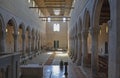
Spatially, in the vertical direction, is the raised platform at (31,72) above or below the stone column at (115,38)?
below

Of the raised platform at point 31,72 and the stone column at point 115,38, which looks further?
the raised platform at point 31,72

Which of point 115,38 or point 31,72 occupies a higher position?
point 115,38

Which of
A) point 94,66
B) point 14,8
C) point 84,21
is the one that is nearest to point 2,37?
point 14,8

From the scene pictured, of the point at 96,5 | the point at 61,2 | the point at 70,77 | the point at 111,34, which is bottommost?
the point at 70,77

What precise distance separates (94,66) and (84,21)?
5.03m

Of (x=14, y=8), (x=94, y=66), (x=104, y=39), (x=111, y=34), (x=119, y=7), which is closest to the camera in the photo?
(x=119, y=7)

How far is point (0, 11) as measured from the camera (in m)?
16.7

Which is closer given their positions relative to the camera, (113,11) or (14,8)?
(113,11)

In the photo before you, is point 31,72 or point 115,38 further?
point 31,72

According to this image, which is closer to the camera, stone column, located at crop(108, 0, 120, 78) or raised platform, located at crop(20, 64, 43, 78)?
stone column, located at crop(108, 0, 120, 78)

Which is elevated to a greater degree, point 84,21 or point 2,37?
point 84,21

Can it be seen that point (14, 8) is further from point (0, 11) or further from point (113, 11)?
point (113, 11)

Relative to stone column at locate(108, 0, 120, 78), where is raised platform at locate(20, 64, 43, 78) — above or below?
below

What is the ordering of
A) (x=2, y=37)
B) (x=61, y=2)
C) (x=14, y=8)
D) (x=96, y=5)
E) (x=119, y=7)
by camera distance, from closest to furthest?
(x=119, y=7) < (x=96, y=5) < (x=2, y=37) < (x=14, y=8) < (x=61, y=2)
